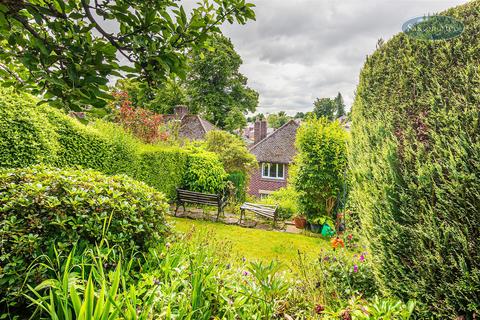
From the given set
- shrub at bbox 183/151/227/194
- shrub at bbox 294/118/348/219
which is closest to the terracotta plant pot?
shrub at bbox 294/118/348/219

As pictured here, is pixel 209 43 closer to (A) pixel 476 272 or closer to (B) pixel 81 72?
(B) pixel 81 72

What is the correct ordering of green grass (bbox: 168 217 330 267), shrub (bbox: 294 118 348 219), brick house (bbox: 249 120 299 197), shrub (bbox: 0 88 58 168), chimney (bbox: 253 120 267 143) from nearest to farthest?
shrub (bbox: 0 88 58 168)
green grass (bbox: 168 217 330 267)
shrub (bbox: 294 118 348 219)
brick house (bbox: 249 120 299 197)
chimney (bbox: 253 120 267 143)

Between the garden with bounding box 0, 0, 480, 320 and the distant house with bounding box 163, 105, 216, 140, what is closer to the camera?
the garden with bounding box 0, 0, 480, 320

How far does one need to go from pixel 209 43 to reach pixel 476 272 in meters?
2.56

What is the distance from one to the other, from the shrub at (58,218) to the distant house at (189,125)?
23.1 m

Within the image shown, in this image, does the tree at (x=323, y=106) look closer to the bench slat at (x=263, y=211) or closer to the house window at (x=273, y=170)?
the house window at (x=273, y=170)

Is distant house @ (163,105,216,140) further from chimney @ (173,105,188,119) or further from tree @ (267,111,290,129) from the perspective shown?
tree @ (267,111,290,129)

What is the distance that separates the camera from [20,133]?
13.8 feet

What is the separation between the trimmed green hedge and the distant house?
14.2m

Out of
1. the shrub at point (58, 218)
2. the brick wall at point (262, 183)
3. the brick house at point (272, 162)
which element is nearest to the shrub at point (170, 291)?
the shrub at point (58, 218)

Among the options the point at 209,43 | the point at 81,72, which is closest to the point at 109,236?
the point at 81,72

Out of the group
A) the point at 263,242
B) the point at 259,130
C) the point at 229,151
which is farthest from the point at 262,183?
the point at 263,242

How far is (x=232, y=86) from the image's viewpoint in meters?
29.9

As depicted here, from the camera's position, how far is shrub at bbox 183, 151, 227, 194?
12.5 m
